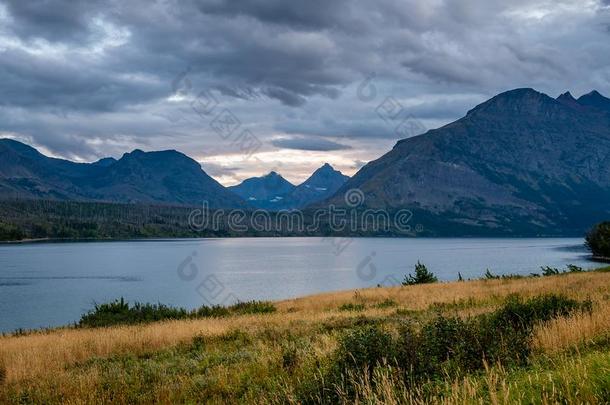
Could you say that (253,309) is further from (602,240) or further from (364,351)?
(602,240)

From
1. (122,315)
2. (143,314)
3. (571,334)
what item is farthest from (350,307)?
(571,334)

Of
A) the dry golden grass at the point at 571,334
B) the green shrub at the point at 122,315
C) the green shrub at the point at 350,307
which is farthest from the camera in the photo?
the green shrub at the point at 122,315

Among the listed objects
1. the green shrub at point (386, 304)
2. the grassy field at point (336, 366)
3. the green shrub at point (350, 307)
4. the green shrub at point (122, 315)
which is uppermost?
the grassy field at point (336, 366)

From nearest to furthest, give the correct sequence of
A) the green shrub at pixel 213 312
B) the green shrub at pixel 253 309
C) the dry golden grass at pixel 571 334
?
the dry golden grass at pixel 571 334 → the green shrub at pixel 253 309 → the green shrub at pixel 213 312

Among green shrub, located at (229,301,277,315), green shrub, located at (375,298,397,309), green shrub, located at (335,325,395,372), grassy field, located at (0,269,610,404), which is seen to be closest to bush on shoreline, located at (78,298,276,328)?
green shrub, located at (229,301,277,315)

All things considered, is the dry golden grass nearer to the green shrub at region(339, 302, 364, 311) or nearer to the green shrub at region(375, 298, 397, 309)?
the green shrub at region(375, 298, 397, 309)

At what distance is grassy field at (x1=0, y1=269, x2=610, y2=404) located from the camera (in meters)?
8.22

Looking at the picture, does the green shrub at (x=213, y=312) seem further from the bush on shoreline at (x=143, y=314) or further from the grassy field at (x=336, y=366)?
the grassy field at (x=336, y=366)

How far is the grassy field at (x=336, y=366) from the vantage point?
822 centimetres

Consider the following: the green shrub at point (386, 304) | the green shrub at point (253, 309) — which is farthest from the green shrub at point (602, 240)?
the green shrub at point (253, 309)

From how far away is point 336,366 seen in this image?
1094cm

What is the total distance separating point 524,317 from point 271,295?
6763cm

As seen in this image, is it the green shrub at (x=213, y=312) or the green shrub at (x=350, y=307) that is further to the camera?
the green shrub at (x=213, y=312)

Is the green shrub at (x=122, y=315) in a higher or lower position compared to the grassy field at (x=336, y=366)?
lower
